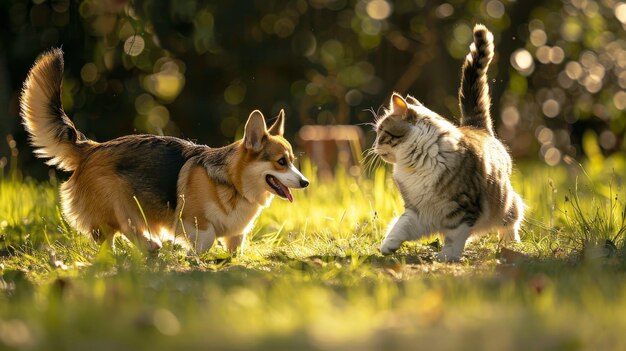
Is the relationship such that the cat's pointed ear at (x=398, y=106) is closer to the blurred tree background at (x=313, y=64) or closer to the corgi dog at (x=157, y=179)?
the corgi dog at (x=157, y=179)

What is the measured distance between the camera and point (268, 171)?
6258 mm

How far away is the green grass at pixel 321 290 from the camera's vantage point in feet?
10.0

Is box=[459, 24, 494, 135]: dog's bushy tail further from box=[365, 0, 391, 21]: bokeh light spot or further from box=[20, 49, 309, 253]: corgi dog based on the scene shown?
box=[365, 0, 391, 21]: bokeh light spot

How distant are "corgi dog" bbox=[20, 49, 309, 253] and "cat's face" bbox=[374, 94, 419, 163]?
67 centimetres

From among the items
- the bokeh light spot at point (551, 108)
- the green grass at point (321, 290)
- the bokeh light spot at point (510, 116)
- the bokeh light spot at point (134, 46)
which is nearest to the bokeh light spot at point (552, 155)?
the bokeh light spot at point (551, 108)

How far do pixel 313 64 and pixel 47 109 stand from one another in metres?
5.43

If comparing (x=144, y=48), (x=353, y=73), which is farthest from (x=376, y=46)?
(x=144, y=48)

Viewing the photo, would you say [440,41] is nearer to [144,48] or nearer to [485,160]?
[144,48]

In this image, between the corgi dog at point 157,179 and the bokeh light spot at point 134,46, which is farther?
the bokeh light spot at point 134,46

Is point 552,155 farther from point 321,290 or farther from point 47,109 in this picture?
point 321,290

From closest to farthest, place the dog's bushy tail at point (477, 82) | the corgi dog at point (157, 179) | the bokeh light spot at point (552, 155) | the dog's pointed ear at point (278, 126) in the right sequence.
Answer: the corgi dog at point (157, 179) < the dog's pointed ear at point (278, 126) < the dog's bushy tail at point (477, 82) < the bokeh light spot at point (552, 155)

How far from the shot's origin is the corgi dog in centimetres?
619

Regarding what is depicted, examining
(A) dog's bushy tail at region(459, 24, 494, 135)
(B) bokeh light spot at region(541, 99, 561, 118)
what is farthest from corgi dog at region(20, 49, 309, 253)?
(B) bokeh light spot at region(541, 99, 561, 118)

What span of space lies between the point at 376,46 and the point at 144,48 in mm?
3303
